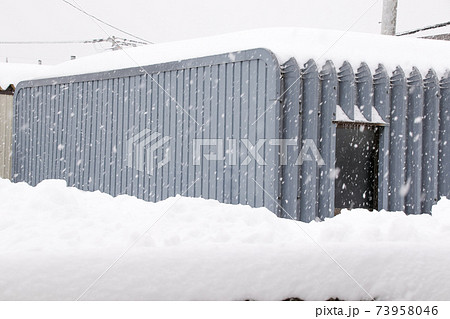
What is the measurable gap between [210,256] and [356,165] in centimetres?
422

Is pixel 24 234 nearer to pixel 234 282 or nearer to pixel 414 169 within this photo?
pixel 234 282

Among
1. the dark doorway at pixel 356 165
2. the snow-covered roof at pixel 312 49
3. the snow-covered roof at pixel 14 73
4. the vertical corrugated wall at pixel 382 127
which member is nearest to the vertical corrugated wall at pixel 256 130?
the vertical corrugated wall at pixel 382 127

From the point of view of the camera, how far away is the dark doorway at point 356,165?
23.9 feet

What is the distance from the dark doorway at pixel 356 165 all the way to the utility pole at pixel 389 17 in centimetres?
649

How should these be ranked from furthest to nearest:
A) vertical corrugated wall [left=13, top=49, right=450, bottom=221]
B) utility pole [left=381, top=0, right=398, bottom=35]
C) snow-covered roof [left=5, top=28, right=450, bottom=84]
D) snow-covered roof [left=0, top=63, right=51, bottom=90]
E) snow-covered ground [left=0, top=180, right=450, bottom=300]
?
utility pole [left=381, top=0, right=398, bottom=35] → snow-covered roof [left=0, top=63, right=51, bottom=90] → snow-covered roof [left=5, top=28, right=450, bottom=84] → vertical corrugated wall [left=13, top=49, right=450, bottom=221] → snow-covered ground [left=0, top=180, right=450, bottom=300]

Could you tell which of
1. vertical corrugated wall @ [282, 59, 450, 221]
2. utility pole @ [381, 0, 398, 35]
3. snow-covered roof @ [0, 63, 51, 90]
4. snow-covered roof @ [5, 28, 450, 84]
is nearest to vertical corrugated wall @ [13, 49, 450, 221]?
vertical corrugated wall @ [282, 59, 450, 221]

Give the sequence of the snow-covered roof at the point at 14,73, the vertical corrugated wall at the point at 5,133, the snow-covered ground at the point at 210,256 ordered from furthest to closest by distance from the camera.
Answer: the snow-covered roof at the point at 14,73 < the vertical corrugated wall at the point at 5,133 < the snow-covered ground at the point at 210,256

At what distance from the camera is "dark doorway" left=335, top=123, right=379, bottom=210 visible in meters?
7.28

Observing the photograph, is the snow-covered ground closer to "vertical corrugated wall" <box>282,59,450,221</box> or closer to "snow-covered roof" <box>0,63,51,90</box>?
"vertical corrugated wall" <box>282,59,450,221</box>

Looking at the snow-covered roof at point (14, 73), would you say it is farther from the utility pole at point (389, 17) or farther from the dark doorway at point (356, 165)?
the utility pole at point (389, 17)

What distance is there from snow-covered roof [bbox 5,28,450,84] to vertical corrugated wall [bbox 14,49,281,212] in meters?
0.40

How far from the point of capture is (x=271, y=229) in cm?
437

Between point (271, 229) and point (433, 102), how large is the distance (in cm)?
438

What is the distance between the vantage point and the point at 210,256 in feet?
12.2
